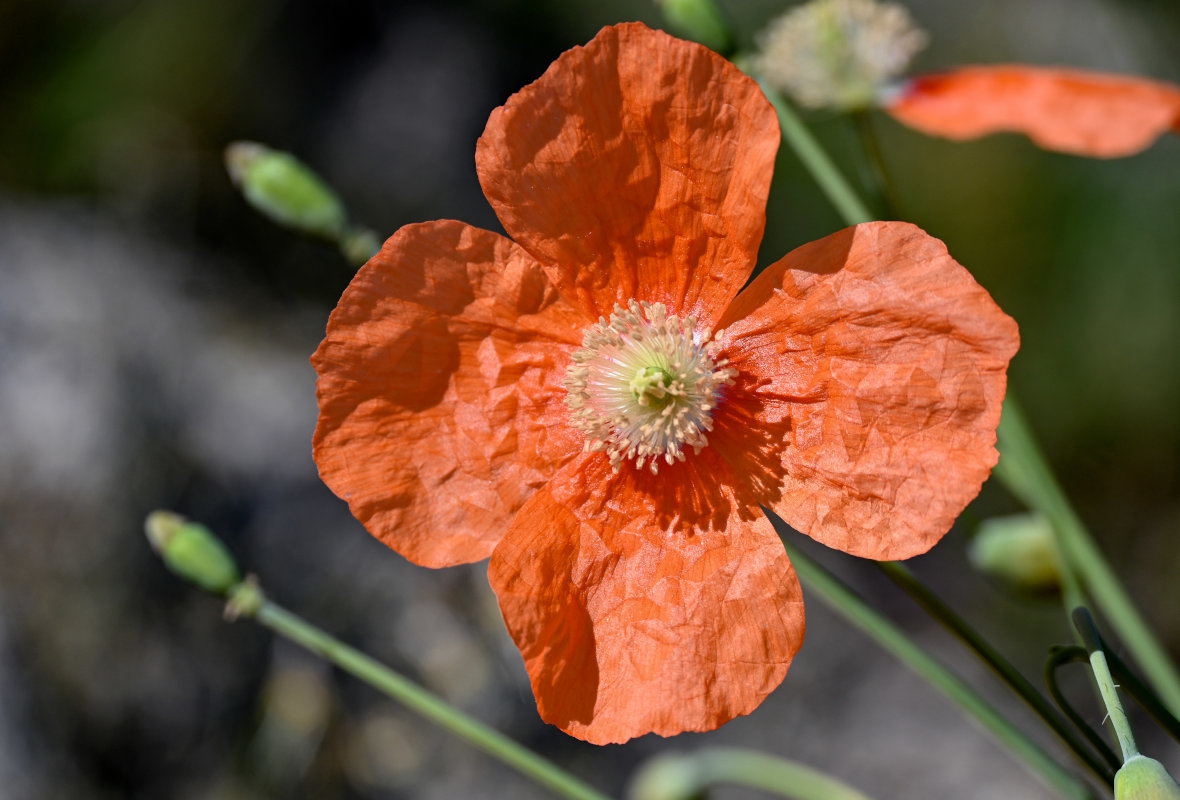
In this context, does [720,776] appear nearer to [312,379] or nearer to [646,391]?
[646,391]

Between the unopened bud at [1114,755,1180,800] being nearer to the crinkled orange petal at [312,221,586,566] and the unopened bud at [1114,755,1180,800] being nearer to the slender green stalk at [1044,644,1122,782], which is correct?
the slender green stalk at [1044,644,1122,782]

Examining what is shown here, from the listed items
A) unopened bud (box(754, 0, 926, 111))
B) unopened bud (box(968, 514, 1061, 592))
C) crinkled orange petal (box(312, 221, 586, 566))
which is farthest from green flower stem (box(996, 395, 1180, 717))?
unopened bud (box(754, 0, 926, 111))

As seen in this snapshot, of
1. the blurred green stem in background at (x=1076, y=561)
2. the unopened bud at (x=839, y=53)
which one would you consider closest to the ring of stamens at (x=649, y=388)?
the blurred green stem in background at (x=1076, y=561)

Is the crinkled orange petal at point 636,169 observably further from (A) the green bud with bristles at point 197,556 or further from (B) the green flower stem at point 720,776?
(B) the green flower stem at point 720,776

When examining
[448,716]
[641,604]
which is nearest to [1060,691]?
[641,604]

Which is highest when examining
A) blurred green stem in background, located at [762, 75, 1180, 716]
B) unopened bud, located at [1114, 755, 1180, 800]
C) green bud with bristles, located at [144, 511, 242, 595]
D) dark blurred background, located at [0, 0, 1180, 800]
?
green bud with bristles, located at [144, 511, 242, 595]

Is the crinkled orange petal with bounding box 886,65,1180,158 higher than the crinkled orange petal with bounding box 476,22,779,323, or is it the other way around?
the crinkled orange petal with bounding box 476,22,779,323
